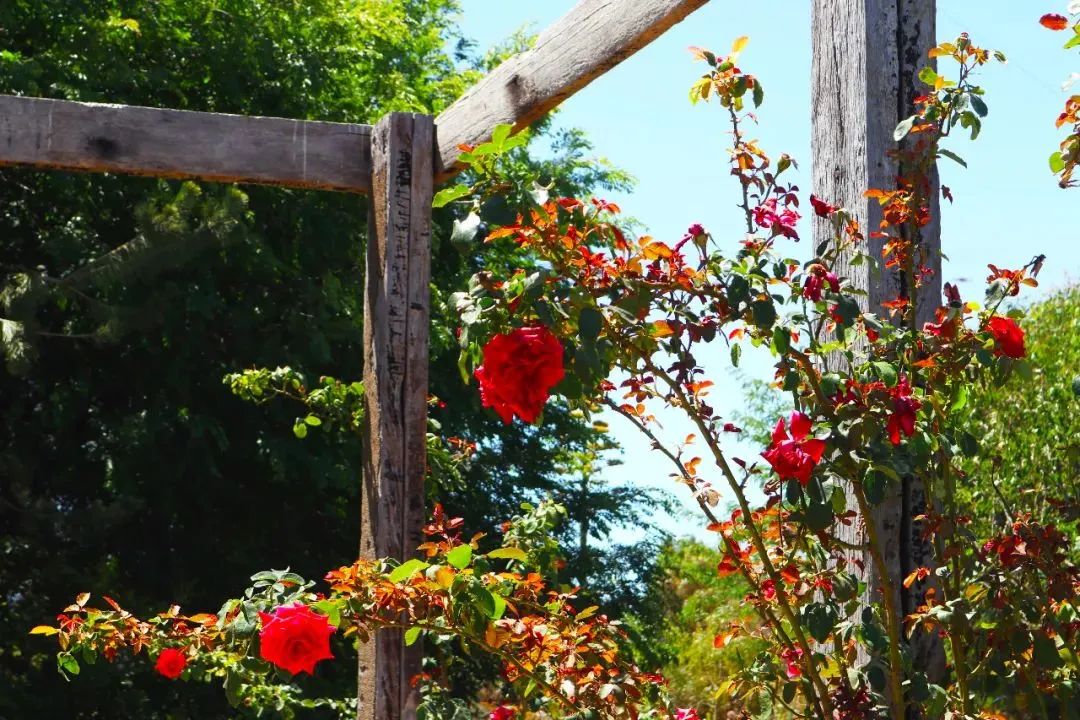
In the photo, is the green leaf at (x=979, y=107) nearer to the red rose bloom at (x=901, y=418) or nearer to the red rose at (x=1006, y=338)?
the red rose at (x=1006, y=338)

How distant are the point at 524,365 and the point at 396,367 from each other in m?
1.59

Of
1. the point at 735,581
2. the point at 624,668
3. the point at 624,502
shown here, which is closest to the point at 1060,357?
the point at 624,502

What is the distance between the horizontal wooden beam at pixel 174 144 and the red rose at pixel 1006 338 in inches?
79.8

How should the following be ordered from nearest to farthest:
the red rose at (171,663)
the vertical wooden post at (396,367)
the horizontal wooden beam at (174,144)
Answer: the red rose at (171,663)
the vertical wooden post at (396,367)
the horizontal wooden beam at (174,144)

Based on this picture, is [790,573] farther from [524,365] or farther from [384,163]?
[384,163]

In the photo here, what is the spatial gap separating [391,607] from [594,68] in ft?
4.38

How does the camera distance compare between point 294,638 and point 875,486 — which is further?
point 294,638

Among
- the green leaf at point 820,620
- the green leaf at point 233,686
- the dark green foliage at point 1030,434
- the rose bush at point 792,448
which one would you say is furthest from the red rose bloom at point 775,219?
the dark green foliage at point 1030,434

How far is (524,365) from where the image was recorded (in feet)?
6.00

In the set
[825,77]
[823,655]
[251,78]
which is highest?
[251,78]

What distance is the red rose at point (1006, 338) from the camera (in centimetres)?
190

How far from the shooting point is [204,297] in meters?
7.67

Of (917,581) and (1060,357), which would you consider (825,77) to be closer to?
(917,581)

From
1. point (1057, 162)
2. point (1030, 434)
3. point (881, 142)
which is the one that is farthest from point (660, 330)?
point (1030, 434)
